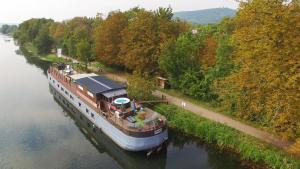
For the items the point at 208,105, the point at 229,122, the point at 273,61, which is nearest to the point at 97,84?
the point at 208,105

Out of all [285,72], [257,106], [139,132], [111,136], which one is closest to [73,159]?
[111,136]

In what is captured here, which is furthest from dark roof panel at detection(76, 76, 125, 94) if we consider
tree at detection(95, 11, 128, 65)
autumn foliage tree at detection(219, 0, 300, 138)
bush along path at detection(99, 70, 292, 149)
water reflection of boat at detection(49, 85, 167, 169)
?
tree at detection(95, 11, 128, 65)

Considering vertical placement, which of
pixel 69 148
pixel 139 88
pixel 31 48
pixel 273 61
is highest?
pixel 273 61

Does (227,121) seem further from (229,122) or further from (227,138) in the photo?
(227,138)

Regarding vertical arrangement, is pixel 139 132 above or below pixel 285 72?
below

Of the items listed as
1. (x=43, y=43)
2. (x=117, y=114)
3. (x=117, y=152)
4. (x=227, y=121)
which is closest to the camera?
(x=117, y=114)

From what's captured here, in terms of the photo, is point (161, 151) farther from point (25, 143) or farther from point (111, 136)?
point (25, 143)

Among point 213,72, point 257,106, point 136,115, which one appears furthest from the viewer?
point 213,72
